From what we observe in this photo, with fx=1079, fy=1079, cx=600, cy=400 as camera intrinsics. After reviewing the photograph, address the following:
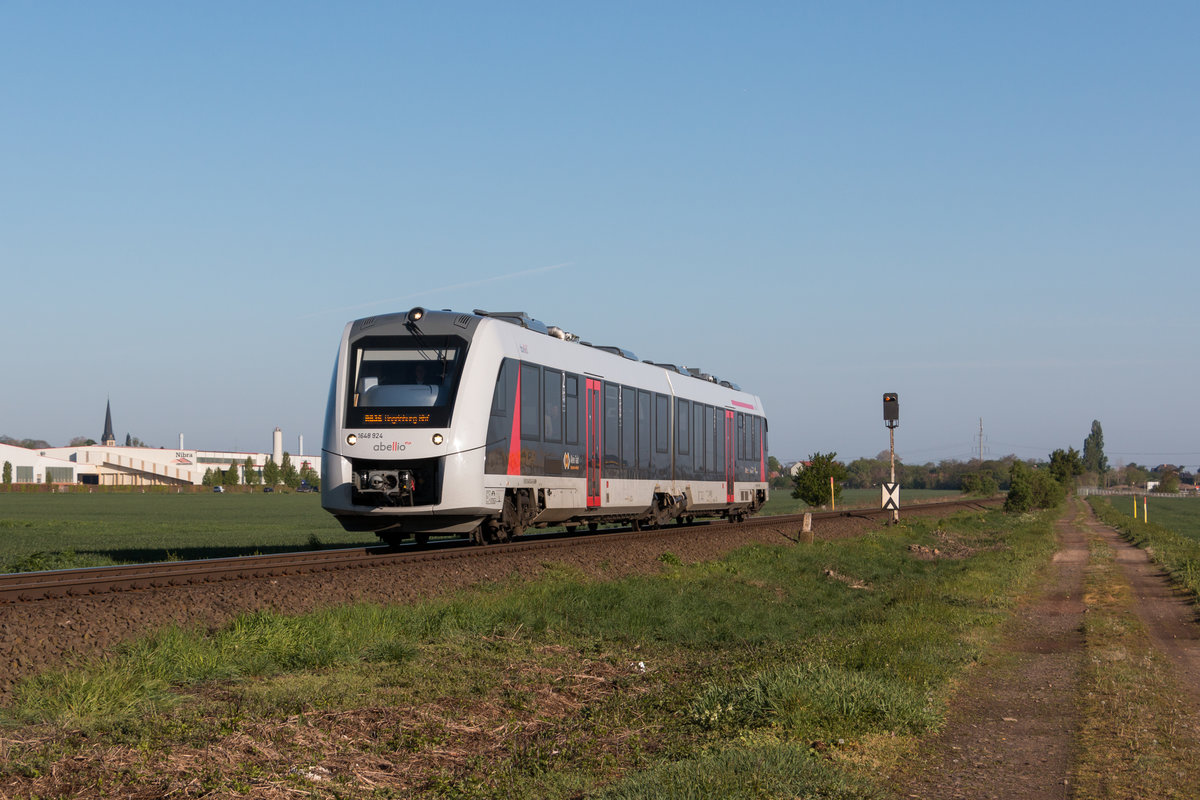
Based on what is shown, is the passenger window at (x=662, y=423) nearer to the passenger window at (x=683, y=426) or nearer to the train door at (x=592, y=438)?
the passenger window at (x=683, y=426)

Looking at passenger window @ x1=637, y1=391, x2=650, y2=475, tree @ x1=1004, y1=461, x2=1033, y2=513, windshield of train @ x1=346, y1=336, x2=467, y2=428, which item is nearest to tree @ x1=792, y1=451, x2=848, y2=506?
tree @ x1=1004, y1=461, x2=1033, y2=513

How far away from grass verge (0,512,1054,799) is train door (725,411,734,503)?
16.8 meters

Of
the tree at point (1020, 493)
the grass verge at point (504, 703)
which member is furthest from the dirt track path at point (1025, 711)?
the tree at point (1020, 493)

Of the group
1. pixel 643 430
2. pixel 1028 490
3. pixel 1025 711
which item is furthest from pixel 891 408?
Result: pixel 1028 490

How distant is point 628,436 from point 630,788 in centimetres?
1834

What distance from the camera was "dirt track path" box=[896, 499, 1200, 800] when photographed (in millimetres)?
6363

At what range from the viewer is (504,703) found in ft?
27.6

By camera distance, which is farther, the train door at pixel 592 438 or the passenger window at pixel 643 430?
the passenger window at pixel 643 430

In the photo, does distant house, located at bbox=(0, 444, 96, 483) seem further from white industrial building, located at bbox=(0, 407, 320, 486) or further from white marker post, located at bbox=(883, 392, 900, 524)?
white marker post, located at bbox=(883, 392, 900, 524)

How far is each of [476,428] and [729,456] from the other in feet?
50.3

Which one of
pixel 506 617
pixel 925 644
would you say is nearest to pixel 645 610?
pixel 506 617

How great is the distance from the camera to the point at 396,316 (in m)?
18.5

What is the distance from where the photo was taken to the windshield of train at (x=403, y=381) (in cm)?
1742

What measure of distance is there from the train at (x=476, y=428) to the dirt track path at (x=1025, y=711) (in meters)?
8.48
